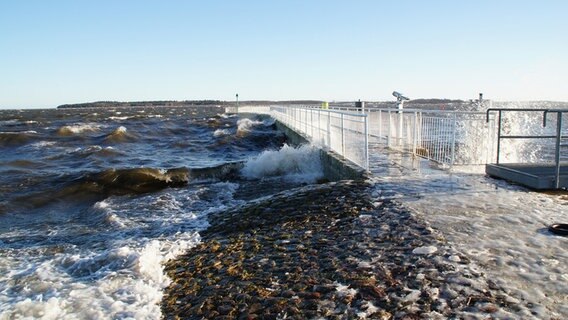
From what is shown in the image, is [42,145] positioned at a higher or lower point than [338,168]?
lower

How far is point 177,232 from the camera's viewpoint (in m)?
7.61

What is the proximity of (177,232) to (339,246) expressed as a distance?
3377 millimetres

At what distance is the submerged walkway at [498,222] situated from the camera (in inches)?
155

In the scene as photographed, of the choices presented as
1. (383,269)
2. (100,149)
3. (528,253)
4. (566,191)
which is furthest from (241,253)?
(100,149)

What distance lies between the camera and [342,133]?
11.0 metres

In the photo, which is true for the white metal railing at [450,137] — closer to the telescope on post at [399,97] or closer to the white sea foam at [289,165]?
the telescope on post at [399,97]

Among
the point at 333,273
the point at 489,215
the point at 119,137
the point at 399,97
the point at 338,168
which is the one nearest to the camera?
the point at 333,273

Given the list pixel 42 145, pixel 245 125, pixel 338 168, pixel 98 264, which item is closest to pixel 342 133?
pixel 338 168

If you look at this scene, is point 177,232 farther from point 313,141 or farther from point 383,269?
point 313,141

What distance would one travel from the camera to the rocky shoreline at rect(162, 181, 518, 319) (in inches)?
151

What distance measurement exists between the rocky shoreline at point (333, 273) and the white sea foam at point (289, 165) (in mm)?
6080

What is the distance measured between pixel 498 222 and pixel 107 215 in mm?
7907

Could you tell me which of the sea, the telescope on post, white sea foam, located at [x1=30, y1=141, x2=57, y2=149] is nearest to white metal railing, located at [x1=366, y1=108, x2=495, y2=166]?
the telescope on post

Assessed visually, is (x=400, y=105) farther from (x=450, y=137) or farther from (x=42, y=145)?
(x=42, y=145)
